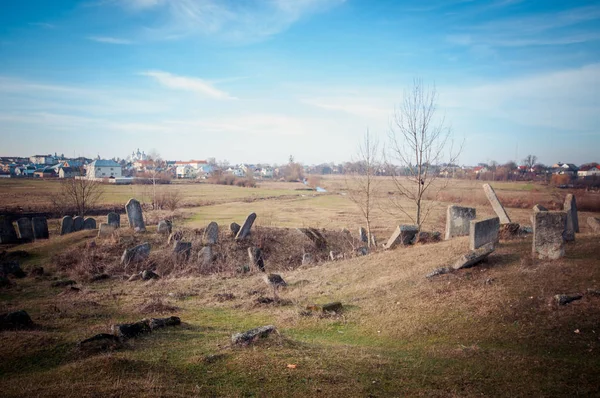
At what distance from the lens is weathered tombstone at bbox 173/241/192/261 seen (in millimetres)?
17609

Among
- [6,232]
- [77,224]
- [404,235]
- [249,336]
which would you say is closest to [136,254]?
[77,224]

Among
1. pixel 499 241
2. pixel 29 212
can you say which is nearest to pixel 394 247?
pixel 499 241

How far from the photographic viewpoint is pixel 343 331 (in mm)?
8703

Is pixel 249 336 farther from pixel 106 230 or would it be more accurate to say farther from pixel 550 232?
pixel 106 230

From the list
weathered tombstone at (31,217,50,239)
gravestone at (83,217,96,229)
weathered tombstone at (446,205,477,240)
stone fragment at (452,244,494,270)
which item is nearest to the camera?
stone fragment at (452,244,494,270)

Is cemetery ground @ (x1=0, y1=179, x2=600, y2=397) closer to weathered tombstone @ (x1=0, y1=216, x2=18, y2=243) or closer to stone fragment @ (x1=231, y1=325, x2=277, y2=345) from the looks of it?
stone fragment @ (x1=231, y1=325, x2=277, y2=345)

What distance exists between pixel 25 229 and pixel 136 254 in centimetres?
885

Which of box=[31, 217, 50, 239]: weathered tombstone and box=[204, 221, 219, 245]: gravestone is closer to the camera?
box=[204, 221, 219, 245]: gravestone

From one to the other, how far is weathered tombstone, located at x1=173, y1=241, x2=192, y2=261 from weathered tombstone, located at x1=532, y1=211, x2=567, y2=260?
14029 mm

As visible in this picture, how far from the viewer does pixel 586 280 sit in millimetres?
8766

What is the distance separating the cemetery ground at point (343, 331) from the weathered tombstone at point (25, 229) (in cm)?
806

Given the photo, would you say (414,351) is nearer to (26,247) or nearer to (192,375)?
(192,375)

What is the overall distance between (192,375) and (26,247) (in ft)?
61.4

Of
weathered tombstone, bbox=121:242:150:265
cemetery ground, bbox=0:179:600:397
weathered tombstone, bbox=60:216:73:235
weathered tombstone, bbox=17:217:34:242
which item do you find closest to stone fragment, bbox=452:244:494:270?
cemetery ground, bbox=0:179:600:397
